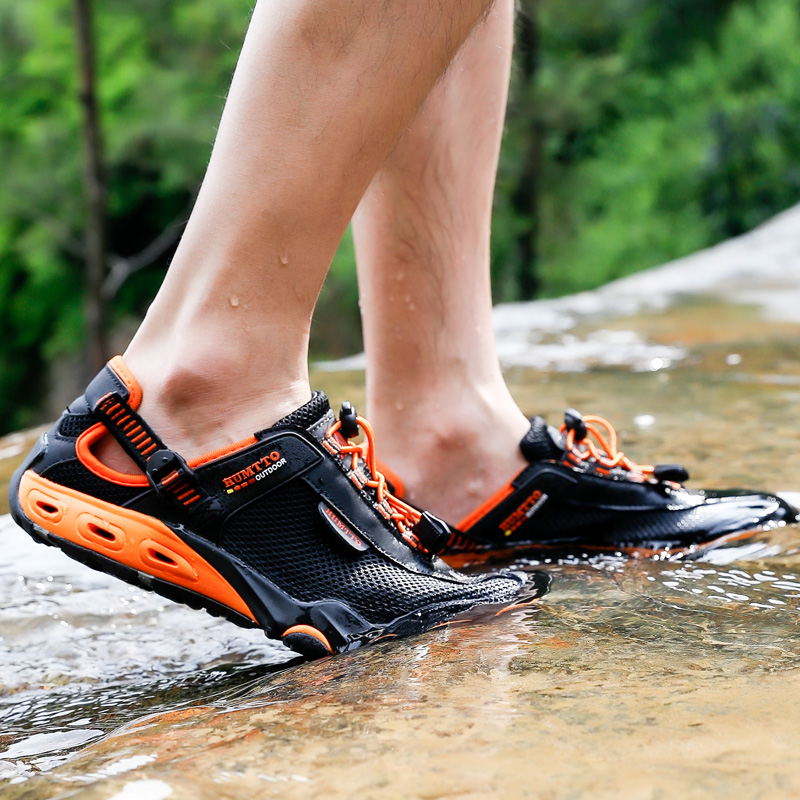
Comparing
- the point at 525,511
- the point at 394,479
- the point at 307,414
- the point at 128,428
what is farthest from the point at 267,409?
the point at 525,511

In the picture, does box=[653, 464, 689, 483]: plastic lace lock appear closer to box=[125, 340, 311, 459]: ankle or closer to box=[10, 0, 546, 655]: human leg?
box=[10, 0, 546, 655]: human leg

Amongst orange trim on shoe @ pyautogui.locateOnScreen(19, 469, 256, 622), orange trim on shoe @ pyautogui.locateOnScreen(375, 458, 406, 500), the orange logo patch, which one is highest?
orange trim on shoe @ pyautogui.locateOnScreen(19, 469, 256, 622)

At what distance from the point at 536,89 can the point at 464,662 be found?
10468 mm

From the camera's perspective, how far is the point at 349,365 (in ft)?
8.61

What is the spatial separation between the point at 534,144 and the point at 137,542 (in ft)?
35.4

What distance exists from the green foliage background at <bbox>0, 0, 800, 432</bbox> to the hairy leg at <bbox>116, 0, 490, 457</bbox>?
31.3ft

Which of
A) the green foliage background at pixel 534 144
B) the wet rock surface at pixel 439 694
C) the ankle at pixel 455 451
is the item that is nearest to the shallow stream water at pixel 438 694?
the wet rock surface at pixel 439 694

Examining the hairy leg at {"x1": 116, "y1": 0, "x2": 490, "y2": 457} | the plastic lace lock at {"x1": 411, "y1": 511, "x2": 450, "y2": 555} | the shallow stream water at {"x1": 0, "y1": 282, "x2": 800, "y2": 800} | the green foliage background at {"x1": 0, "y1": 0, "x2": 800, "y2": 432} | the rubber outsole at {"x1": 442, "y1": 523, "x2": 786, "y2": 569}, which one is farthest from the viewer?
the green foliage background at {"x1": 0, "y1": 0, "x2": 800, "y2": 432}

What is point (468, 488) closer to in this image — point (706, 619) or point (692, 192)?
point (706, 619)

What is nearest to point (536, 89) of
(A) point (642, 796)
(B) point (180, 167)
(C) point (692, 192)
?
(C) point (692, 192)

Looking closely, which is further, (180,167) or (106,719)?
(180,167)

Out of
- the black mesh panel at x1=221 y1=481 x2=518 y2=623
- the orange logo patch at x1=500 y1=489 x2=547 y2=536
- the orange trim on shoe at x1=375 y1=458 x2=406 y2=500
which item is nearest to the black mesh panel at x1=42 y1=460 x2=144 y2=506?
the black mesh panel at x1=221 y1=481 x2=518 y2=623

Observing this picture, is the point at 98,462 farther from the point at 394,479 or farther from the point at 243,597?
the point at 394,479

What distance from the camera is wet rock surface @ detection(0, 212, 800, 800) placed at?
0.57m
